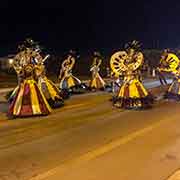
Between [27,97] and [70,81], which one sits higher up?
[27,97]

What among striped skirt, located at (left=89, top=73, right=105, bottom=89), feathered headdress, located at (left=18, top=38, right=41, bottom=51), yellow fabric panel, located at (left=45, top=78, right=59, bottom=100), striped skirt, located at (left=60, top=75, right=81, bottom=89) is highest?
feathered headdress, located at (left=18, top=38, right=41, bottom=51)

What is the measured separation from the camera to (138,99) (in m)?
17.2

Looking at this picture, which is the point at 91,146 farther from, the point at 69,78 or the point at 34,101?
the point at 69,78

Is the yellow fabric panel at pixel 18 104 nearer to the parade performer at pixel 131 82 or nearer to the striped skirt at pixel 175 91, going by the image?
the parade performer at pixel 131 82

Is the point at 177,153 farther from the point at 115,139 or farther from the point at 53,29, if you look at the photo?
the point at 53,29

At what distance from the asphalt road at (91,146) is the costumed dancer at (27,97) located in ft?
1.43

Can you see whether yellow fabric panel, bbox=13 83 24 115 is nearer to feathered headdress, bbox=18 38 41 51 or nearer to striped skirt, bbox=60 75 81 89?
feathered headdress, bbox=18 38 41 51

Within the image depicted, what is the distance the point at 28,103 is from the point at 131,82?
4.12m

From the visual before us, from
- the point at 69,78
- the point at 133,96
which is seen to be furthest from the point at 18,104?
the point at 69,78

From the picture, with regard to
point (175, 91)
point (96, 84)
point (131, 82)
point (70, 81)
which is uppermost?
point (131, 82)

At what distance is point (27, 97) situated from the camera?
15312 mm

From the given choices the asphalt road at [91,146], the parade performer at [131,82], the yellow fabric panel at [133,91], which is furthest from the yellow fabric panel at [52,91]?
the yellow fabric panel at [133,91]

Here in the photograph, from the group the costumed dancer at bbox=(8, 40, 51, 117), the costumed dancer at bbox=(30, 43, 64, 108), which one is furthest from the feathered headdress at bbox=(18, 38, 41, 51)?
the costumed dancer at bbox=(8, 40, 51, 117)

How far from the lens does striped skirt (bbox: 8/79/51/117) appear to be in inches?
595
